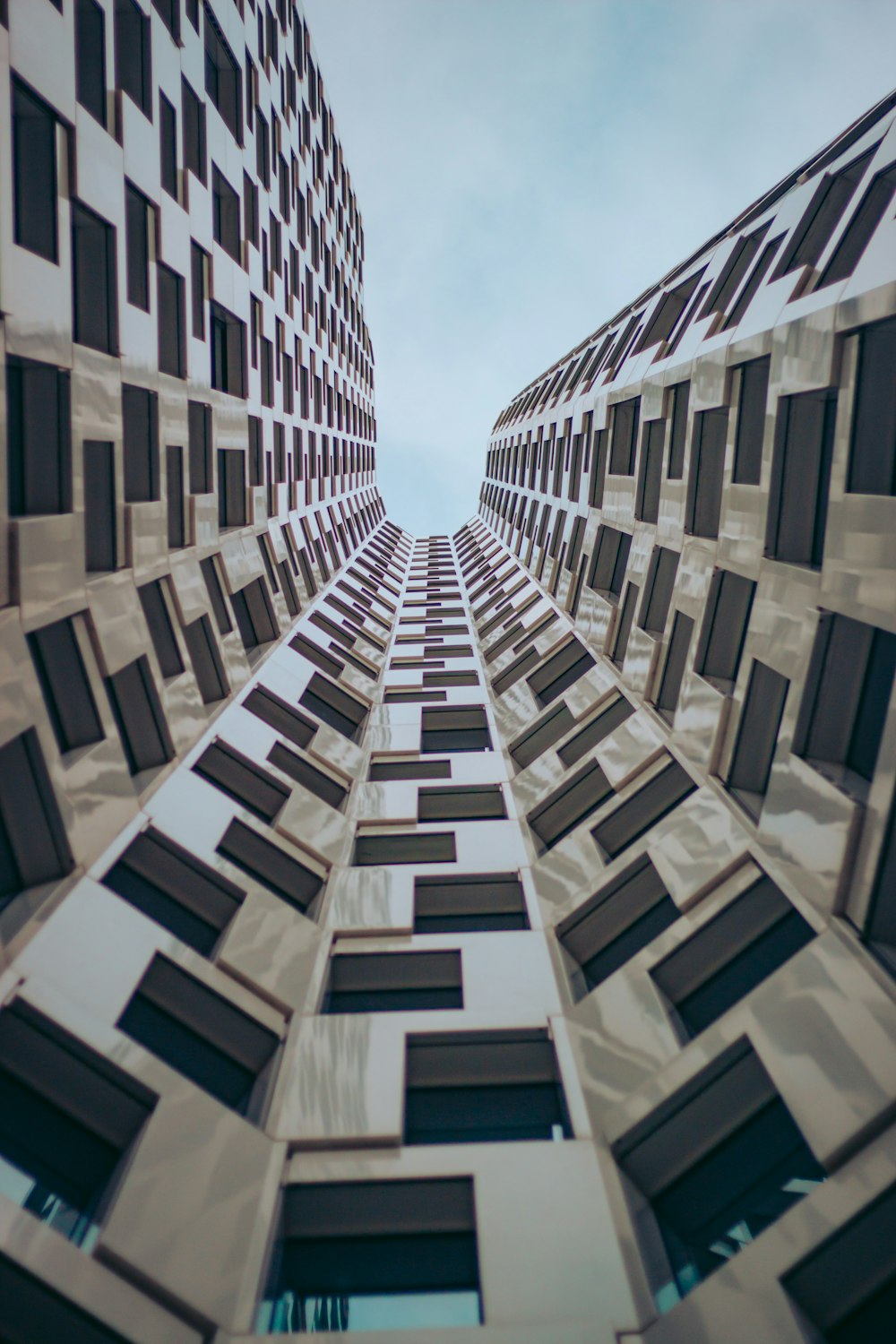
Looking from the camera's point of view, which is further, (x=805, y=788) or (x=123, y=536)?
(x=123, y=536)

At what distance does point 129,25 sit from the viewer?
43.9 feet

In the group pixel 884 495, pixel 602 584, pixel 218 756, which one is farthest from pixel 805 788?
pixel 602 584

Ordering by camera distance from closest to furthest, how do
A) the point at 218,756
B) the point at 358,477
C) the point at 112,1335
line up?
the point at 112,1335 < the point at 218,756 < the point at 358,477

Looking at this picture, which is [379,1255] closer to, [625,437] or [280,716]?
[280,716]

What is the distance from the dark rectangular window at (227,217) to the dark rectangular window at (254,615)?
847cm

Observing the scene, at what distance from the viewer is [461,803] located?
18297mm

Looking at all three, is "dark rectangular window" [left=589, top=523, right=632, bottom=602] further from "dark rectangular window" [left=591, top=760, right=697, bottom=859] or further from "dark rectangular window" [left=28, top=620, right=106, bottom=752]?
"dark rectangular window" [left=28, top=620, right=106, bottom=752]

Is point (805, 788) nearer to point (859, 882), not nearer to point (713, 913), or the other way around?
point (859, 882)

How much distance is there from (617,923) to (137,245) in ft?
47.5

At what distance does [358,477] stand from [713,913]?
143ft

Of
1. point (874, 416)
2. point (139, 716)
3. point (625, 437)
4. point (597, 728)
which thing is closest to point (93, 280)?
point (139, 716)

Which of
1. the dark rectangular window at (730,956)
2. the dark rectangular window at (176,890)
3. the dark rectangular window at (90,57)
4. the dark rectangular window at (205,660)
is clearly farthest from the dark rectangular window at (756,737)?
the dark rectangular window at (90,57)

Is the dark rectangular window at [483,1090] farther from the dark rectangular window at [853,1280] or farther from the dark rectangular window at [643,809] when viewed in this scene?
the dark rectangular window at [643,809]

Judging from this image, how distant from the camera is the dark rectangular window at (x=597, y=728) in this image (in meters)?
17.4
